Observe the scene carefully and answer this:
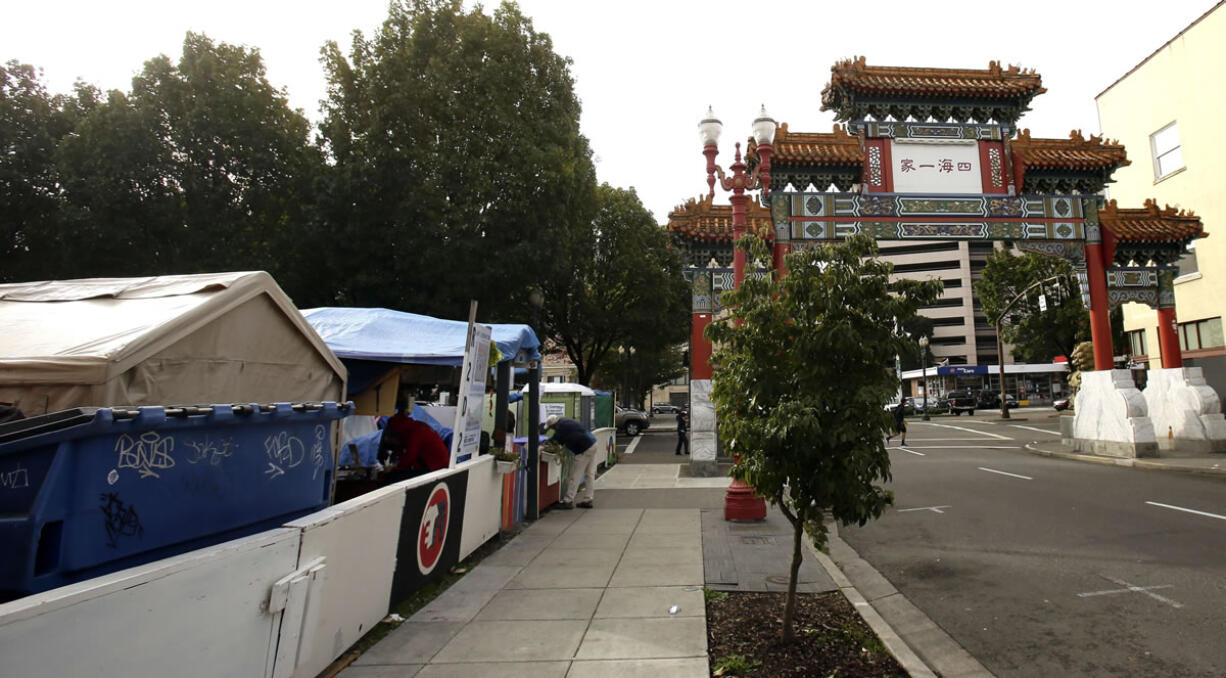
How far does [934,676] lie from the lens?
3889 millimetres

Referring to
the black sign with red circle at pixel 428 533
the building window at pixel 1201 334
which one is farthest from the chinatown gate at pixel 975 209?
the black sign with red circle at pixel 428 533

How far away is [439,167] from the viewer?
17.3 m

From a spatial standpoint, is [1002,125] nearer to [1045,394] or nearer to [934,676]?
[934,676]

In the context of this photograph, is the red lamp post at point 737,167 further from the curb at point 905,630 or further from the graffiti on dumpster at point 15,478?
the graffiti on dumpster at point 15,478

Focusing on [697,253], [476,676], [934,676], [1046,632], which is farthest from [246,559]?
[697,253]

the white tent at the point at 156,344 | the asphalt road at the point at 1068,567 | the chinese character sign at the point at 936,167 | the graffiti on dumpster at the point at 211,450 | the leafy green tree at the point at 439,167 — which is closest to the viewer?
the white tent at the point at 156,344

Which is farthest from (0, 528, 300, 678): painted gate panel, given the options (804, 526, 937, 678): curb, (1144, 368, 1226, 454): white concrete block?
(1144, 368, 1226, 454): white concrete block

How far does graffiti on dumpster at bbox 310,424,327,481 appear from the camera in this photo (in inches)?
183

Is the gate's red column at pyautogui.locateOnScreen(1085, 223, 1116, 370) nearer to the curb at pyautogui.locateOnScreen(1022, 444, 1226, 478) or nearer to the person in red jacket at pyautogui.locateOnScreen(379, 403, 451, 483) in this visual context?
the curb at pyautogui.locateOnScreen(1022, 444, 1226, 478)

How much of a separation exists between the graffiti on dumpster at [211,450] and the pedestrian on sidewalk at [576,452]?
6.66 metres

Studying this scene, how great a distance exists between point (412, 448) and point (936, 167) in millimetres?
14497

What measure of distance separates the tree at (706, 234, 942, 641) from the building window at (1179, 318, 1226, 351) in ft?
75.7

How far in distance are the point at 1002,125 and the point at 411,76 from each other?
51.6ft

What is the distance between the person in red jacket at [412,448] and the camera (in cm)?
701
